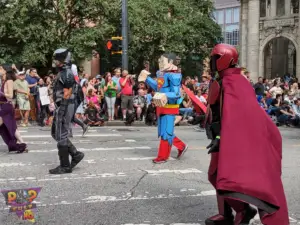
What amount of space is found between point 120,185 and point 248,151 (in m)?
2.91

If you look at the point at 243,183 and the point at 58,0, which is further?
the point at 58,0

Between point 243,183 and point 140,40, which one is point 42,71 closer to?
point 140,40

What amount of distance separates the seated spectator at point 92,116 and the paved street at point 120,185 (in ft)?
15.2

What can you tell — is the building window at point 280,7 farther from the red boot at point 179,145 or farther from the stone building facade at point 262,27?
the red boot at point 179,145

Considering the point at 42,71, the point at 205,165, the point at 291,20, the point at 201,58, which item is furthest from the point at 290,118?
the point at 291,20

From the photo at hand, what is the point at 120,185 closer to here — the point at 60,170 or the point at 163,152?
the point at 60,170

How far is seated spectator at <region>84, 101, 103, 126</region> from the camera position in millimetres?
15797

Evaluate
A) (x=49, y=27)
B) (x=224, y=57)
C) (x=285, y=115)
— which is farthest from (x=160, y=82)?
(x=49, y=27)

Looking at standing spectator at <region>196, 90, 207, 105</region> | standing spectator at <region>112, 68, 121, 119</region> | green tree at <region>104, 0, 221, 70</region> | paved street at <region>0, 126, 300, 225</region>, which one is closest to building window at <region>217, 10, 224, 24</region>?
green tree at <region>104, 0, 221, 70</region>

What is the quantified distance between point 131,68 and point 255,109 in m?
29.8

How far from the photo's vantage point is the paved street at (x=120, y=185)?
5258 millimetres

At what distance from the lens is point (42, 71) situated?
27516 mm

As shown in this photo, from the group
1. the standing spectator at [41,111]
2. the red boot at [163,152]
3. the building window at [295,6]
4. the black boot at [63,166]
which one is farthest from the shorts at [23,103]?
the building window at [295,6]

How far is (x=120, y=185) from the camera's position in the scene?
6.74 metres
